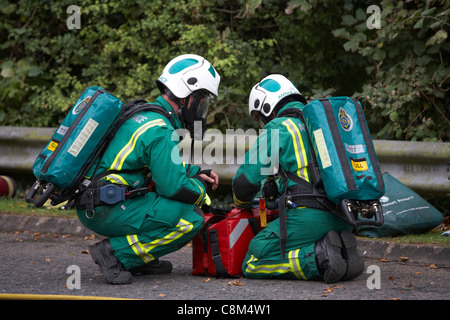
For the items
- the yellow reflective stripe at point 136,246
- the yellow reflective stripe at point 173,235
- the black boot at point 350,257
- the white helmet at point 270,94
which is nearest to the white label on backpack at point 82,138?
the yellow reflective stripe at point 136,246

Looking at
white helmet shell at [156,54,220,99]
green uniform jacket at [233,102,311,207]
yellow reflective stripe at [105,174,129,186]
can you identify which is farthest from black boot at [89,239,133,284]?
white helmet shell at [156,54,220,99]

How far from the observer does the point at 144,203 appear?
465cm

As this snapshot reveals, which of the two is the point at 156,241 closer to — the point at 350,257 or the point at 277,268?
the point at 277,268

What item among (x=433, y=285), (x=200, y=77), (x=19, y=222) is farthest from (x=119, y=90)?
(x=433, y=285)

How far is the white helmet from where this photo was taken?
4.95m

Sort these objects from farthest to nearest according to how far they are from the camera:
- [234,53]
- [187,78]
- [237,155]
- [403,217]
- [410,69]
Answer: [234,53], [410,69], [237,155], [403,217], [187,78]

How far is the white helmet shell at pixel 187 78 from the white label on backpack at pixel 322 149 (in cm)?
100

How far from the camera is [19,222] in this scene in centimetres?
682

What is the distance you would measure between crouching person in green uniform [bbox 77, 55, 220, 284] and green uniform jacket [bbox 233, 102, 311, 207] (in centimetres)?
36

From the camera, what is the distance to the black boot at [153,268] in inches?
195

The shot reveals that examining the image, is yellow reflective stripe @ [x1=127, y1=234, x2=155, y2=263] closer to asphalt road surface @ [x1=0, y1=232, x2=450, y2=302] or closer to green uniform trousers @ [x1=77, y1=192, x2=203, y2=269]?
green uniform trousers @ [x1=77, y1=192, x2=203, y2=269]

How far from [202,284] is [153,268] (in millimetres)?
529

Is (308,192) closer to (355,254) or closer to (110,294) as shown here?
(355,254)

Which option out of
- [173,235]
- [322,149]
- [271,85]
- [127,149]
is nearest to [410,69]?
[271,85]
